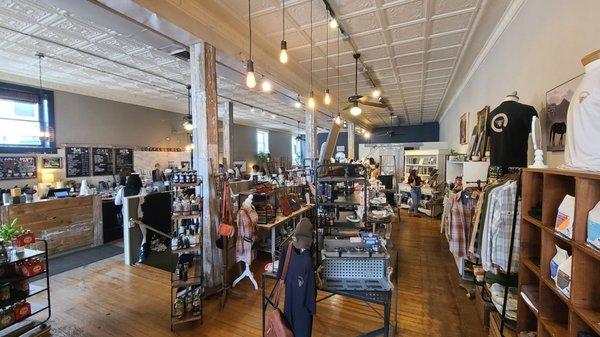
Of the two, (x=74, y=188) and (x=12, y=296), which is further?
(x=74, y=188)

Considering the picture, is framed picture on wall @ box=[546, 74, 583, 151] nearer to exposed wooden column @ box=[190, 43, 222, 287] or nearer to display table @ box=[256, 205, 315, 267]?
display table @ box=[256, 205, 315, 267]

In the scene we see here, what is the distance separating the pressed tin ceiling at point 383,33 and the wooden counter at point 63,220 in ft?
15.5

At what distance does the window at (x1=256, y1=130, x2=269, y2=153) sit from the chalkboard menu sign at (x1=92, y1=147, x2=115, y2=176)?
7.05 m

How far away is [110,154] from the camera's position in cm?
766

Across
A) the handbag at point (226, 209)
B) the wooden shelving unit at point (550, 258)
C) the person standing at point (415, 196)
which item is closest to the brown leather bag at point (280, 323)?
the handbag at point (226, 209)

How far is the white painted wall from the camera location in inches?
75.8

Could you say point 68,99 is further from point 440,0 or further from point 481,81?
point 481,81

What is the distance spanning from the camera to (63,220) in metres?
4.97

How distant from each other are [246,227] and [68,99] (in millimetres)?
6629

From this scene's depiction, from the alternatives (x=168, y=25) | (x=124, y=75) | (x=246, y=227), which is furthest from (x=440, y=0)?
(x=124, y=75)

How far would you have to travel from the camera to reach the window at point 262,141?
46.2 ft

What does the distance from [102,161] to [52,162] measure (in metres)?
1.09

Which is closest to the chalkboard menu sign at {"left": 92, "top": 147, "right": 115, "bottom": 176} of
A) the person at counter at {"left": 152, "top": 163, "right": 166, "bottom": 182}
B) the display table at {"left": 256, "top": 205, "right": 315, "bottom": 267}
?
the person at counter at {"left": 152, "top": 163, "right": 166, "bottom": 182}

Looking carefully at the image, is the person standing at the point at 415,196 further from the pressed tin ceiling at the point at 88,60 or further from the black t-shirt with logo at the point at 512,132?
the black t-shirt with logo at the point at 512,132
